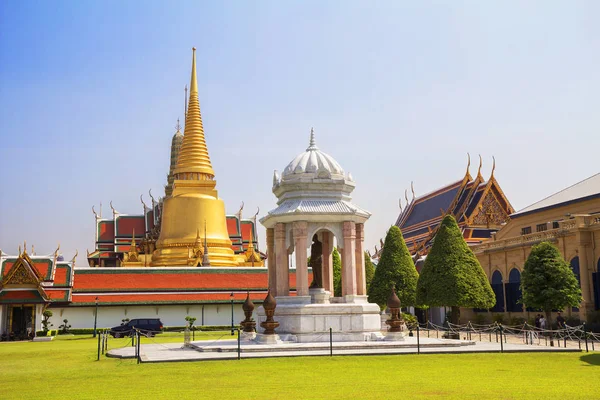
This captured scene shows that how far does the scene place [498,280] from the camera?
47094 millimetres

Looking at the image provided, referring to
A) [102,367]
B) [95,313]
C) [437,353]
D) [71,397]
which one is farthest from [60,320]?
[71,397]

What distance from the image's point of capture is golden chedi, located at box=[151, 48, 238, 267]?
207 feet

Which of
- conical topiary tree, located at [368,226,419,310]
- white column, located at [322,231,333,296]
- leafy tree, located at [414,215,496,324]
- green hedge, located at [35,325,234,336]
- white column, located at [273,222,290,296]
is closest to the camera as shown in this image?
white column, located at [273,222,290,296]

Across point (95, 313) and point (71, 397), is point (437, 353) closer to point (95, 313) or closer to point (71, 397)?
point (71, 397)

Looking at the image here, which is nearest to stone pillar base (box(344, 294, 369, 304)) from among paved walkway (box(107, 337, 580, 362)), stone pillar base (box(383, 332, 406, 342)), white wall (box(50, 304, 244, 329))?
stone pillar base (box(383, 332, 406, 342))

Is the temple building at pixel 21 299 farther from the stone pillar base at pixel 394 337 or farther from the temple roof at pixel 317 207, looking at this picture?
the stone pillar base at pixel 394 337

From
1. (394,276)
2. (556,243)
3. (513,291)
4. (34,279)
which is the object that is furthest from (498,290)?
(34,279)

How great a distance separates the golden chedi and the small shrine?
1370 inches

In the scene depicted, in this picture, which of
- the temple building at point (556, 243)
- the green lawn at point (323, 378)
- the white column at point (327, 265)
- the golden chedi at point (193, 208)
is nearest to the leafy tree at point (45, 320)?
the golden chedi at point (193, 208)

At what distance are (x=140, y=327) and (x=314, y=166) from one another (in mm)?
20064

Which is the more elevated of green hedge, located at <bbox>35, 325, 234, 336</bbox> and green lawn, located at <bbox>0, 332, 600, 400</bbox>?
green hedge, located at <bbox>35, 325, 234, 336</bbox>

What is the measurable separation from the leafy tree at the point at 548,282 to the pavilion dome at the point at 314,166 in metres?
12.5

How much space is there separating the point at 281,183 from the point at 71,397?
621 inches

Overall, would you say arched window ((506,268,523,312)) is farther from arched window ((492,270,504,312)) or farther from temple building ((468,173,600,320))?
arched window ((492,270,504,312))
